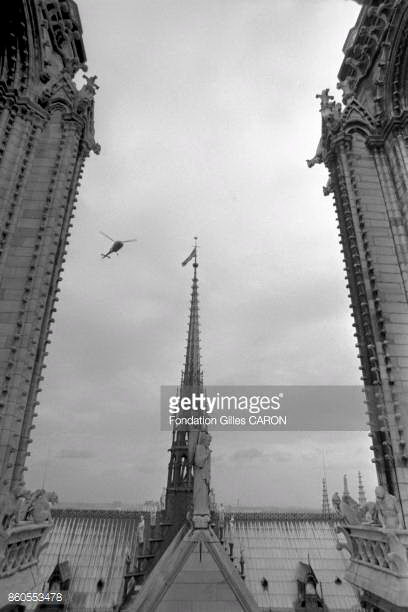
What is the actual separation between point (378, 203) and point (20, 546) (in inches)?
548

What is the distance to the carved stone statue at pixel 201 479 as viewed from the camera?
35.5ft

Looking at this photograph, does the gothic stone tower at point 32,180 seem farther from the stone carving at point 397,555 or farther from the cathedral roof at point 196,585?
the stone carving at point 397,555

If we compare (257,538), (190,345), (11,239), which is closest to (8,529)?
(11,239)

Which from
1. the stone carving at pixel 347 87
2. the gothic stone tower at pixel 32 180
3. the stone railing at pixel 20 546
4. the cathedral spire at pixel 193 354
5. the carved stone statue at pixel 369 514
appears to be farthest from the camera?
the cathedral spire at pixel 193 354

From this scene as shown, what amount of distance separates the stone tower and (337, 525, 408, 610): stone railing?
21787 mm

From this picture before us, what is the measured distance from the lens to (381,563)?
8.66m

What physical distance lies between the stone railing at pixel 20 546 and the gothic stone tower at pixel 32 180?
1.07 metres

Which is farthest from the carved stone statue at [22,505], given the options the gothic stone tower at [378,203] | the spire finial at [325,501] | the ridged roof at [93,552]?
the spire finial at [325,501]

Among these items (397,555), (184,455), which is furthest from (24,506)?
(184,455)

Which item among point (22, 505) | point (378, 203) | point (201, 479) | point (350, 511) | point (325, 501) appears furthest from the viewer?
point (325, 501)

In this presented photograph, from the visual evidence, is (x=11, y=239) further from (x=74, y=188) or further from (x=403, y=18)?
(x=403, y=18)

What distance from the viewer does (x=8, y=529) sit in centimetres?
823

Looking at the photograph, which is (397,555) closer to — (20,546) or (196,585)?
(196,585)

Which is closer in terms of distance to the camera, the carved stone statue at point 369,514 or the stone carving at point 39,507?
the carved stone statue at point 369,514
